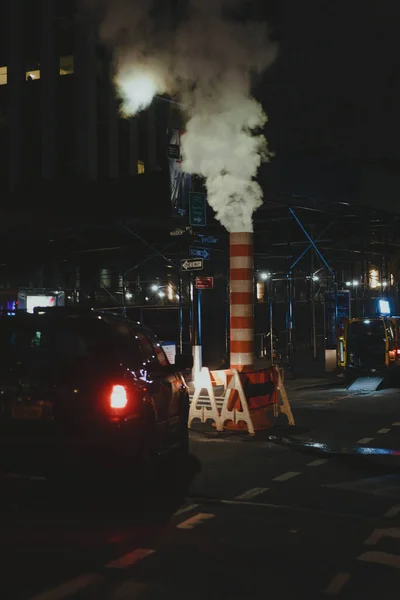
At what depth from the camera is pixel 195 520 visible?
6.29 metres

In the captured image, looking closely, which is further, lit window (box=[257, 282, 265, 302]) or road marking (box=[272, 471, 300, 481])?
lit window (box=[257, 282, 265, 302])

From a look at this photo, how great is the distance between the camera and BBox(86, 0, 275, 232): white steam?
39.2 ft

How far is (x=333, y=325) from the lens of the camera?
25.0 m

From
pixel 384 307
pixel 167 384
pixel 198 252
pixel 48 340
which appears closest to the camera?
pixel 48 340

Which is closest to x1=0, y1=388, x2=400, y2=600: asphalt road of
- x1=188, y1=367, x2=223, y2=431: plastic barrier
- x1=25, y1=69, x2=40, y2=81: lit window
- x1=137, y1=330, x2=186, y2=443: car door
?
x1=137, y1=330, x2=186, y2=443: car door

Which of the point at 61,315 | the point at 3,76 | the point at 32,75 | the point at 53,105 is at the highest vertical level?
the point at 3,76

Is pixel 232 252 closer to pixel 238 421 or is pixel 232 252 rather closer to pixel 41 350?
pixel 238 421

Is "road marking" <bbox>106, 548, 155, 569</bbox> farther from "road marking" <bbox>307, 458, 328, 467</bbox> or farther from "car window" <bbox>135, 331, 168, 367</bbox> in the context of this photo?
"road marking" <bbox>307, 458, 328, 467</bbox>

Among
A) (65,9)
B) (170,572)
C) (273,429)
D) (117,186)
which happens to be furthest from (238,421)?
(65,9)

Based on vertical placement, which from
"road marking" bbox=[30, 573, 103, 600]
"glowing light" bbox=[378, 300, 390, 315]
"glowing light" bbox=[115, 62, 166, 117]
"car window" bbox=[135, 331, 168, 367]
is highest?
"glowing light" bbox=[115, 62, 166, 117]

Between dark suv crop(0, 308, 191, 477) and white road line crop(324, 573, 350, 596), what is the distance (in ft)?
8.35

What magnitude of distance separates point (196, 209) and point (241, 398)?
24.0ft

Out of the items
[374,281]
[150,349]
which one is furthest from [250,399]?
[374,281]

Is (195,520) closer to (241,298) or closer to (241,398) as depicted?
(241,398)
